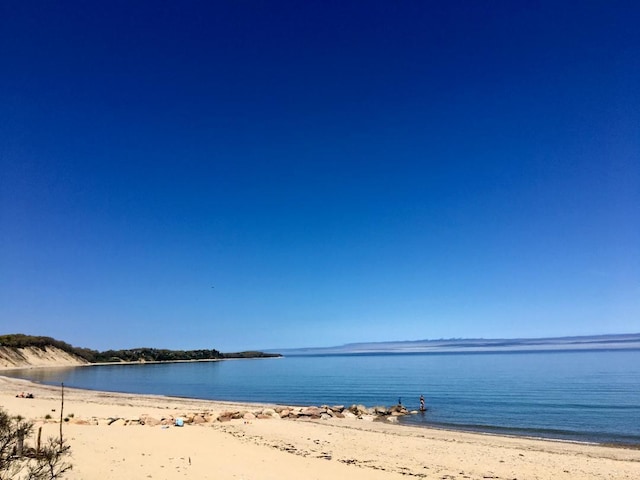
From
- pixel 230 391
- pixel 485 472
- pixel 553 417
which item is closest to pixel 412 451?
A: pixel 485 472

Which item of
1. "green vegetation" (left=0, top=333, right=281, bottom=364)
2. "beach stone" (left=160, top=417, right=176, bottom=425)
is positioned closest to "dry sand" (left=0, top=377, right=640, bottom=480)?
"beach stone" (left=160, top=417, right=176, bottom=425)

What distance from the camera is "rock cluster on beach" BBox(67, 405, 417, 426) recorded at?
22844 mm

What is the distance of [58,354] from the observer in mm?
107312

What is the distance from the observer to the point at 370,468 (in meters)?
15.0

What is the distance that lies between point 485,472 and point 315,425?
41.7 ft

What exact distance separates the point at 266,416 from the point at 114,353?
415 ft

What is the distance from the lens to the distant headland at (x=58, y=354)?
92006 mm

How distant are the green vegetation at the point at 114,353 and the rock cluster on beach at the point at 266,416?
90.9m

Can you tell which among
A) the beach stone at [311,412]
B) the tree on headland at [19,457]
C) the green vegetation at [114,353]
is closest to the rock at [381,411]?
the beach stone at [311,412]

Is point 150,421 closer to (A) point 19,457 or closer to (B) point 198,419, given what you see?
(B) point 198,419

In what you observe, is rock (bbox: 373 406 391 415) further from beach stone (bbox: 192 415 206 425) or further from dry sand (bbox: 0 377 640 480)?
beach stone (bbox: 192 415 206 425)

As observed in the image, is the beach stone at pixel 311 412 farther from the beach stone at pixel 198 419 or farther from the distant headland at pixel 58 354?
the distant headland at pixel 58 354

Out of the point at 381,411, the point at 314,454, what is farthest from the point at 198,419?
the point at 381,411

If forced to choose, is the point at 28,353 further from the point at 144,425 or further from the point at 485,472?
the point at 485,472
